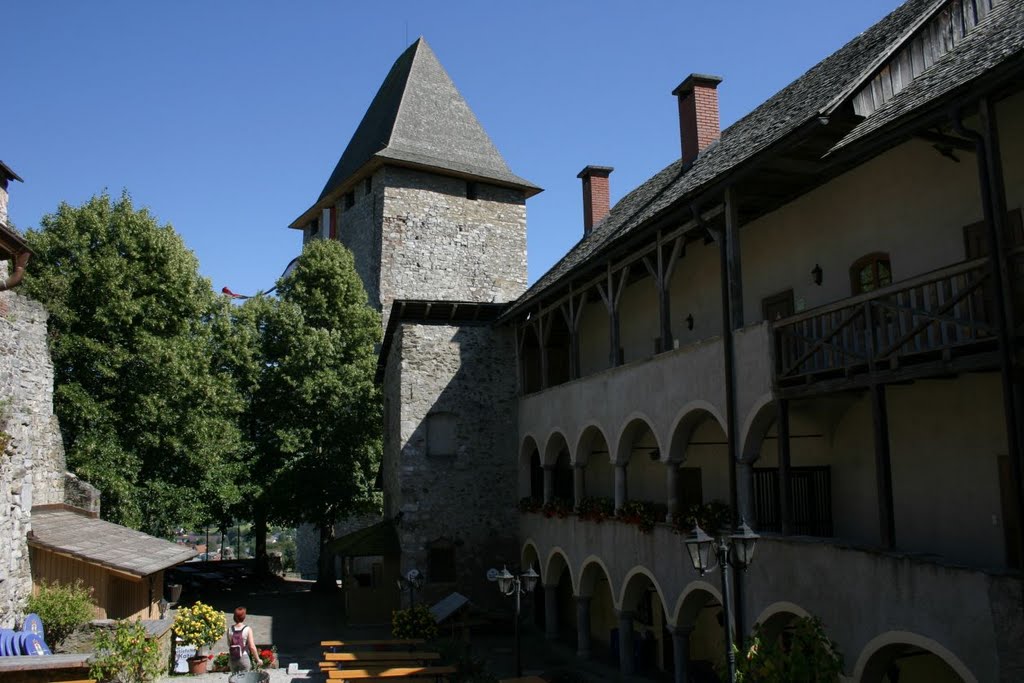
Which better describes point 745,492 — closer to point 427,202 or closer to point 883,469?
point 883,469

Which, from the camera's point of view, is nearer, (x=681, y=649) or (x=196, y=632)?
(x=681, y=649)

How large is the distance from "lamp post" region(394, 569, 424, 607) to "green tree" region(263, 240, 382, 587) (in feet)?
20.6

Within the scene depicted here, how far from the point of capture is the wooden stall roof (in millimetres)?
15586

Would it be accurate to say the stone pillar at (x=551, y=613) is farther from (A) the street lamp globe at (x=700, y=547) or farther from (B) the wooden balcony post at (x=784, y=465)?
(A) the street lamp globe at (x=700, y=547)

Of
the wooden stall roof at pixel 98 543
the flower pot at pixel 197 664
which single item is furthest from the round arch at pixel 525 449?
the flower pot at pixel 197 664

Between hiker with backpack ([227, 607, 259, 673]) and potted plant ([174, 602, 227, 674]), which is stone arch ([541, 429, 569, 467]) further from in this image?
hiker with backpack ([227, 607, 259, 673])

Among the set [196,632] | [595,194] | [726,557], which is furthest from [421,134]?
[726,557]

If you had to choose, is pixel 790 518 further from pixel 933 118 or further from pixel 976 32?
pixel 976 32

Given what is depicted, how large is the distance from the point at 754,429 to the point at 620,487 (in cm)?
544

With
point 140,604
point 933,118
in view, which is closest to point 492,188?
point 140,604

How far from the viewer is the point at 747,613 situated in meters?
12.6

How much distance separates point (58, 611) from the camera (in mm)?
14266

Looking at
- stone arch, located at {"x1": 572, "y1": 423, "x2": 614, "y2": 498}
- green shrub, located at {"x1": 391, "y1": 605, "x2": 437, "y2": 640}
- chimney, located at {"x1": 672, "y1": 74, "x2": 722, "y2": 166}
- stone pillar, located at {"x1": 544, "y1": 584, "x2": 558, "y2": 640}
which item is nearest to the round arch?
stone arch, located at {"x1": 572, "y1": 423, "x2": 614, "y2": 498}

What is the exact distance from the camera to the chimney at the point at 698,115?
19.9 metres
